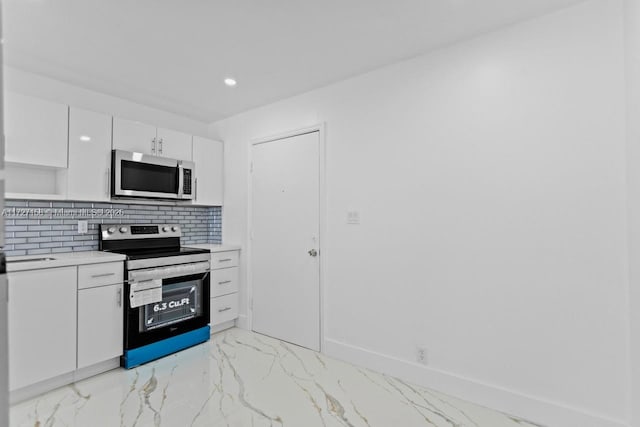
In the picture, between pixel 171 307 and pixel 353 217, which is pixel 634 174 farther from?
pixel 171 307

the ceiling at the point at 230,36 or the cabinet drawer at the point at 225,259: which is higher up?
the ceiling at the point at 230,36

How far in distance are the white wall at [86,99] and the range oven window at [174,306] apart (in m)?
1.77

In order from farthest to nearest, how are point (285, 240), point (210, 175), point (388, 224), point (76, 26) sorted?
point (210, 175) → point (285, 240) → point (388, 224) → point (76, 26)

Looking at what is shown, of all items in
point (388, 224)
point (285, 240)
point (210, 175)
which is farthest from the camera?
point (210, 175)

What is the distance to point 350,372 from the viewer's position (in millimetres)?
2707

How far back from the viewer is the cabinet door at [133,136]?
3.06 metres

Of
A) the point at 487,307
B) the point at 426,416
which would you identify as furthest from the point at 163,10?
the point at 426,416

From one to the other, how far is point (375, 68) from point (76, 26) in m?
2.08

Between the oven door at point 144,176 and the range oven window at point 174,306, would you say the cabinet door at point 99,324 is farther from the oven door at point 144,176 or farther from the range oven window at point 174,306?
the oven door at point 144,176

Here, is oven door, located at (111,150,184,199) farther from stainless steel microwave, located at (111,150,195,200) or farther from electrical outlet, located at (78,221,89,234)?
electrical outlet, located at (78,221,89,234)

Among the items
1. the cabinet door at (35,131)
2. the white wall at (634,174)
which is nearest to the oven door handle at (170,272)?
the cabinet door at (35,131)

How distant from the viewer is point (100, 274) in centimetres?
264

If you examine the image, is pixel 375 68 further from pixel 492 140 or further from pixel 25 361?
pixel 25 361

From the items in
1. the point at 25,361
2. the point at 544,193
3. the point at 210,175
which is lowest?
the point at 25,361
